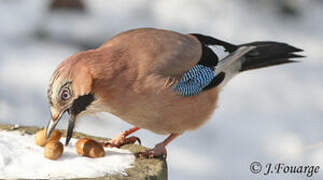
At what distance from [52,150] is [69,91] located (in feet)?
0.66

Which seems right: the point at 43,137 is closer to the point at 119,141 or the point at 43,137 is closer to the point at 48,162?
the point at 48,162

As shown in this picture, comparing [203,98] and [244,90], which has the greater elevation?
[203,98]

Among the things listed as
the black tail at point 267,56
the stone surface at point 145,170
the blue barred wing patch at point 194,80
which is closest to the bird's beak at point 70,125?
the stone surface at point 145,170

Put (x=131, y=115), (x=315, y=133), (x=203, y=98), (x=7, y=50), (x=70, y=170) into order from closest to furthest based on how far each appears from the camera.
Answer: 1. (x=70, y=170)
2. (x=131, y=115)
3. (x=203, y=98)
4. (x=315, y=133)
5. (x=7, y=50)

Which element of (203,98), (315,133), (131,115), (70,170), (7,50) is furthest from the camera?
(7,50)

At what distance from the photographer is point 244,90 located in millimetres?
5191

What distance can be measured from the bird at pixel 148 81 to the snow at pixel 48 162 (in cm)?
8

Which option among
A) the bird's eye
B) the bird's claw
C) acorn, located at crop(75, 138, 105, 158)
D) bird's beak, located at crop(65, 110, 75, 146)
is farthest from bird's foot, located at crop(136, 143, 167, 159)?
the bird's eye

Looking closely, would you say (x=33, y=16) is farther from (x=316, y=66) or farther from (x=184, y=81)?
(x=184, y=81)

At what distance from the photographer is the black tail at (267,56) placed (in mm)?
3492

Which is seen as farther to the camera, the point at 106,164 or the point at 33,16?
the point at 33,16

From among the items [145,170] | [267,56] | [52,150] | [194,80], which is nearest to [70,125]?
[52,150]

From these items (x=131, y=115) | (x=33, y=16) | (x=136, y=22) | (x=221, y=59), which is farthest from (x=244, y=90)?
(x=131, y=115)

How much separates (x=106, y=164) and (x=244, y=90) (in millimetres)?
2370
